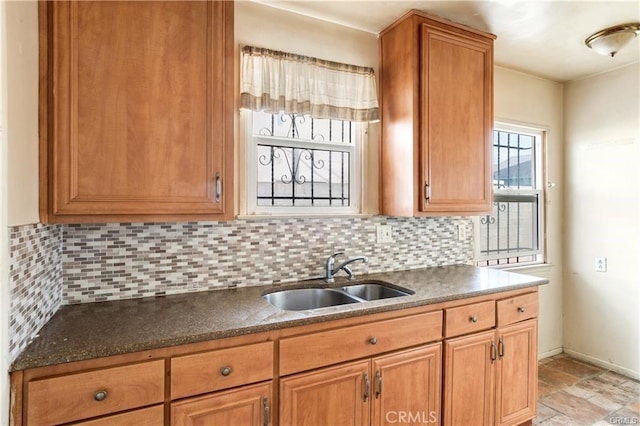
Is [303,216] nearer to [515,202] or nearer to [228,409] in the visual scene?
[228,409]

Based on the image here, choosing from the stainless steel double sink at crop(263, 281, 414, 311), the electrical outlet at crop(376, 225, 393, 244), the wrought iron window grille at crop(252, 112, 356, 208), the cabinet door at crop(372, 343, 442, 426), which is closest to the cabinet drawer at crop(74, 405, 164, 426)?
the stainless steel double sink at crop(263, 281, 414, 311)

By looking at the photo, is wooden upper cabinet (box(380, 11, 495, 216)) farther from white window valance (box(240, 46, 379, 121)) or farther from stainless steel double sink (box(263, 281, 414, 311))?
stainless steel double sink (box(263, 281, 414, 311))

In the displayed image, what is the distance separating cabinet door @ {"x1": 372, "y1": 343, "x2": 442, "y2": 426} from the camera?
1603 mm

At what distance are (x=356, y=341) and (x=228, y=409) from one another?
1.92 feet

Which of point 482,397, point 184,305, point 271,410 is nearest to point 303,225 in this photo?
point 184,305

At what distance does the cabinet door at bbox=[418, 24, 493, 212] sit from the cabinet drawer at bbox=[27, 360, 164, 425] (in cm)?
161

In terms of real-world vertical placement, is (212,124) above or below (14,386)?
above

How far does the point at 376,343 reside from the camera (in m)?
1.59

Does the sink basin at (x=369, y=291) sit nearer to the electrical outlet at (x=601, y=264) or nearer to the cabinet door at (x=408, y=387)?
the cabinet door at (x=408, y=387)

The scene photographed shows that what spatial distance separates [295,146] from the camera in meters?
2.12

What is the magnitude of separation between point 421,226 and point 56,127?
2129 millimetres

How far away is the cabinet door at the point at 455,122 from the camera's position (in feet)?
6.84

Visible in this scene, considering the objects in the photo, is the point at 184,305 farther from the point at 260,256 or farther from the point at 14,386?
the point at 14,386

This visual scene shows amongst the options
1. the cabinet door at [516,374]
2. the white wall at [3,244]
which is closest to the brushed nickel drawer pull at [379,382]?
the cabinet door at [516,374]
